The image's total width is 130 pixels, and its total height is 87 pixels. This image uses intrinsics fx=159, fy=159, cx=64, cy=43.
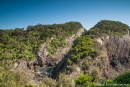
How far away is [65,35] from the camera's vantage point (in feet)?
306

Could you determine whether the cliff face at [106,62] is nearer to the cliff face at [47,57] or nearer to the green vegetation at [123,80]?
the cliff face at [47,57]

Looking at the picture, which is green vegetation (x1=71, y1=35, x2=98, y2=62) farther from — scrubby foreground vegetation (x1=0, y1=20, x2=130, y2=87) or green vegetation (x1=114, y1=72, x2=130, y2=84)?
green vegetation (x1=114, y1=72, x2=130, y2=84)

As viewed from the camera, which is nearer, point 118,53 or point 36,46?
point 118,53

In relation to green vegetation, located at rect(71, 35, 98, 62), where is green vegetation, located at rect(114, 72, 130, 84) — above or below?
below

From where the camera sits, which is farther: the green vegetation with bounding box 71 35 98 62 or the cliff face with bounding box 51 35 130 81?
the green vegetation with bounding box 71 35 98 62

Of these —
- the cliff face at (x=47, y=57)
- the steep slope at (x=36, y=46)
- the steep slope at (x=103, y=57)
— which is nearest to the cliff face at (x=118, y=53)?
the steep slope at (x=103, y=57)

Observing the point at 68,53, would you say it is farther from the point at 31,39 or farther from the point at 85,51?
the point at 31,39

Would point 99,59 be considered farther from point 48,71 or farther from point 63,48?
point 63,48

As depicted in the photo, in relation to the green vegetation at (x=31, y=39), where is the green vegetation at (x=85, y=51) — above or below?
below

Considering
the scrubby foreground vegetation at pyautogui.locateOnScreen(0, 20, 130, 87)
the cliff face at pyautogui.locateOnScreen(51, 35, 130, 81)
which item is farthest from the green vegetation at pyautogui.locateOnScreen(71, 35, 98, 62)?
the cliff face at pyautogui.locateOnScreen(51, 35, 130, 81)

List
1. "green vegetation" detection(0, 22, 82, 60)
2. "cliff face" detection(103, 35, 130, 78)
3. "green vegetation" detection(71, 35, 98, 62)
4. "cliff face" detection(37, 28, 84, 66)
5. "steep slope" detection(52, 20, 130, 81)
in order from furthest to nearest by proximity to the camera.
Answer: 1. "cliff face" detection(37, 28, 84, 66)
2. "green vegetation" detection(0, 22, 82, 60)
3. "cliff face" detection(103, 35, 130, 78)
4. "green vegetation" detection(71, 35, 98, 62)
5. "steep slope" detection(52, 20, 130, 81)

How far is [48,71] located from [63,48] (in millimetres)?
18305

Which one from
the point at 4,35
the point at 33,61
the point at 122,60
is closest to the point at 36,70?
the point at 33,61

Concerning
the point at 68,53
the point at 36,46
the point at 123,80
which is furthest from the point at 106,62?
the point at 123,80
